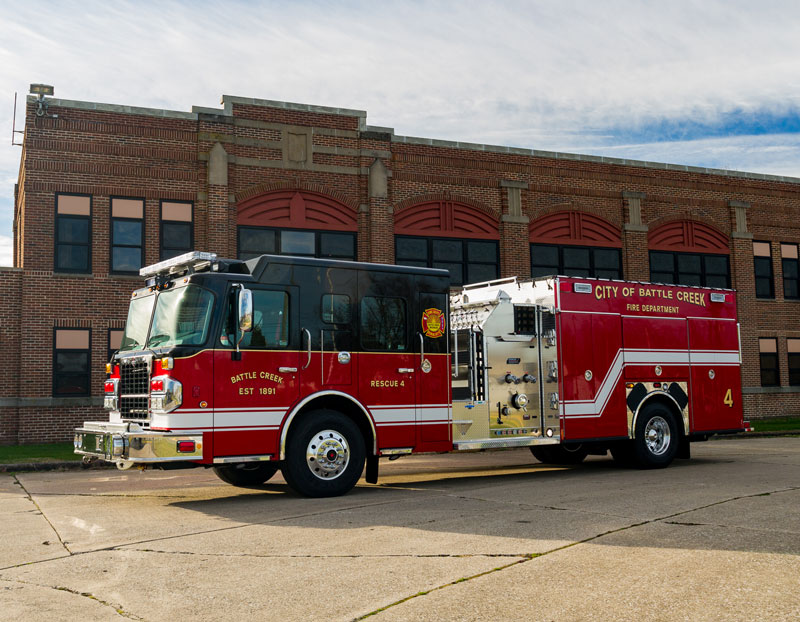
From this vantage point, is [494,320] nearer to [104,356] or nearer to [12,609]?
[12,609]

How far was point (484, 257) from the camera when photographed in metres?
24.8

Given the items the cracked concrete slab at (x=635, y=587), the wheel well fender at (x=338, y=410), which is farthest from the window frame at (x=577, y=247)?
the cracked concrete slab at (x=635, y=587)

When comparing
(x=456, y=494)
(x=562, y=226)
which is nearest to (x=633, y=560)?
(x=456, y=494)

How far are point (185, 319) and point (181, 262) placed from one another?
77 centimetres

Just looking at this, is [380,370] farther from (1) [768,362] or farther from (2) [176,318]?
(1) [768,362]

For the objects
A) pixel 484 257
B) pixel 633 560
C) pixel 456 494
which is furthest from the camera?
pixel 484 257

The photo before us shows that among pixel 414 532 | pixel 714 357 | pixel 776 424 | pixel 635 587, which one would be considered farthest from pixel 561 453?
pixel 776 424

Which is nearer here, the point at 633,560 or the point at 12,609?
the point at 12,609

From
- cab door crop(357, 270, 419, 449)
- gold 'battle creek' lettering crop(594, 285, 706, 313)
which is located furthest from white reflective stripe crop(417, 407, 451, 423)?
gold 'battle creek' lettering crop(594, 285, 706, 313)

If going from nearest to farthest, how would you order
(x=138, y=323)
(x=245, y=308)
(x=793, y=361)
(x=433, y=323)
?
(x=245, y=308) → (x=138, y=323) → (x=433, y=323) → (x=793, y=361)

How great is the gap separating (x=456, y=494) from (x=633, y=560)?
4.24 meters

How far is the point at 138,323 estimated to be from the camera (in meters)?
10.2

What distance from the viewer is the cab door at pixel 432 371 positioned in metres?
10.9

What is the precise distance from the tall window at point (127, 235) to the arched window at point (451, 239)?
23.0 ft
